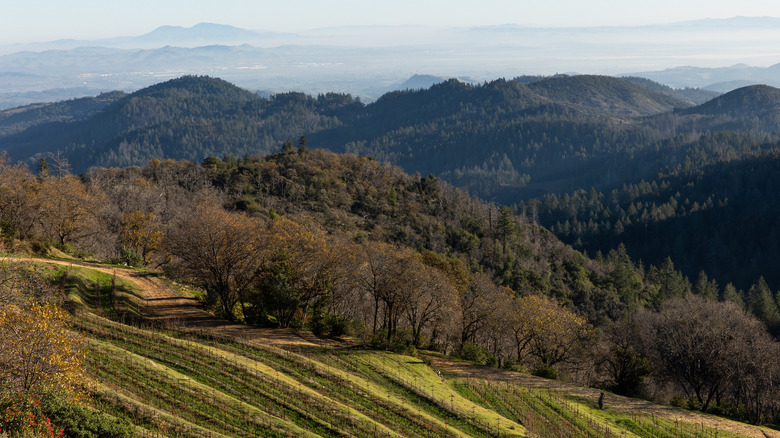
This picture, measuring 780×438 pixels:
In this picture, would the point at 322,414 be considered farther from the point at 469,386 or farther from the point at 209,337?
the point at 469,386

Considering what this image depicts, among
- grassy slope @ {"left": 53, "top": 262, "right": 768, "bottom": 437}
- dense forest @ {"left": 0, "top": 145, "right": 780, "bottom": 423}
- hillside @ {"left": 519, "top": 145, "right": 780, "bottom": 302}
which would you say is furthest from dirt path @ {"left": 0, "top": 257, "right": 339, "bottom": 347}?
hillside @ {"left": 519, "top": 145, "right": 780, "bottom": 302}

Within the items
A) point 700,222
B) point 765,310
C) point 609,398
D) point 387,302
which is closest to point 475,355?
point 387,302

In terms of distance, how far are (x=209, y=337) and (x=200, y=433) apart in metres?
12.0

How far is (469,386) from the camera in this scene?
113 ft

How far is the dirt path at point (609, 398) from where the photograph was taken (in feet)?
111

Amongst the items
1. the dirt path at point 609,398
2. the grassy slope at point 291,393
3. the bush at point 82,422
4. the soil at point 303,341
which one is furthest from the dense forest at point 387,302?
the bush at point 82,422

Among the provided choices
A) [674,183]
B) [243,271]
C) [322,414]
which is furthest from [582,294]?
[674,183]

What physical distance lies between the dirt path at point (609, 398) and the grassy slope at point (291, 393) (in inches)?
42.3

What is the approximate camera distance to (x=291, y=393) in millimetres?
25750

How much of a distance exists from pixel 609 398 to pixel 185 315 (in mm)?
30739

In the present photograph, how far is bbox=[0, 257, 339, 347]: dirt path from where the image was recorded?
3469cm

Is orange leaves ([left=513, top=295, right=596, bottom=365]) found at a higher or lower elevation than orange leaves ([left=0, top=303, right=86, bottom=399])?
lower

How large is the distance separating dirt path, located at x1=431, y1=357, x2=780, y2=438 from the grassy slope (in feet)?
3.53

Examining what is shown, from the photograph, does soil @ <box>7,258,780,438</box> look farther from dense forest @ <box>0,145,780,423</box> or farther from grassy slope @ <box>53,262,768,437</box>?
dense forest @ <box>0,145,780,423</box>
